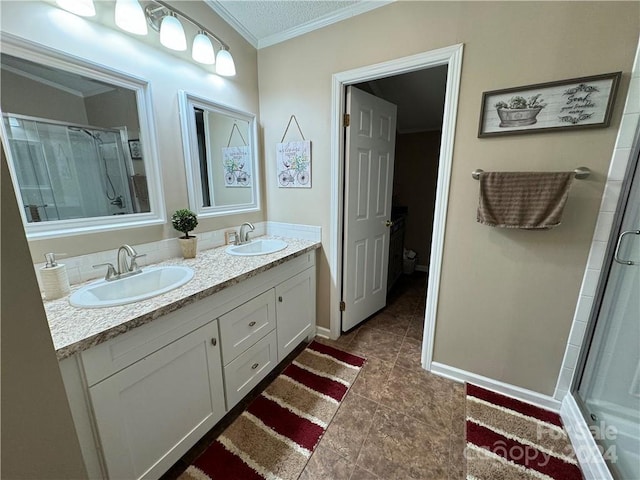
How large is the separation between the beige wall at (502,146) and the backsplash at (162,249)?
0.58m

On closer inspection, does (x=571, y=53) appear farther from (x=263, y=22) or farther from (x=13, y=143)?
(x=13, y=143)

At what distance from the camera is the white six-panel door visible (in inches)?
76.4

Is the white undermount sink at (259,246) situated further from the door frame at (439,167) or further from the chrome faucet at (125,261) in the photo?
the chrome faucet at (125,261)

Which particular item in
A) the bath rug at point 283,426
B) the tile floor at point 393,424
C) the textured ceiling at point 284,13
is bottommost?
the tile floor at point 393,424

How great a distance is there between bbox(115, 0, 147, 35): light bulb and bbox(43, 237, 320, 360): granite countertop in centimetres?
120

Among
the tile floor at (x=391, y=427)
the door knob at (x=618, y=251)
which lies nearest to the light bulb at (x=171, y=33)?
the tile floor at (x=391, y=427)

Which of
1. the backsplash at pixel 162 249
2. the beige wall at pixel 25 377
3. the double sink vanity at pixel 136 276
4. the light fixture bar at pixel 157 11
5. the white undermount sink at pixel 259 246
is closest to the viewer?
the beige wall at pixel 25 377

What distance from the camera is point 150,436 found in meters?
1.05

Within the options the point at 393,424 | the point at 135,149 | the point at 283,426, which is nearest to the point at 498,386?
the point at 393,424

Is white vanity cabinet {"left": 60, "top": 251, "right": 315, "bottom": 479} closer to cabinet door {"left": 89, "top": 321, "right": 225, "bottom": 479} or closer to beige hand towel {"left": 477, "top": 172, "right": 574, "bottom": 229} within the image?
cabinet door {"left": 89, "top": 321, "right": 225, "bottom": 479}

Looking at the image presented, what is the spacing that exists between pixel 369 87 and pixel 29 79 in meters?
2.34

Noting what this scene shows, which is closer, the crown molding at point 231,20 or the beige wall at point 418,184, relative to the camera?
the crown molding at point 231,20

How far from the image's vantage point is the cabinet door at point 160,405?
Answer: 0.91m

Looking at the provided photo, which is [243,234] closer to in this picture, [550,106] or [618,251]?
[550,106]
